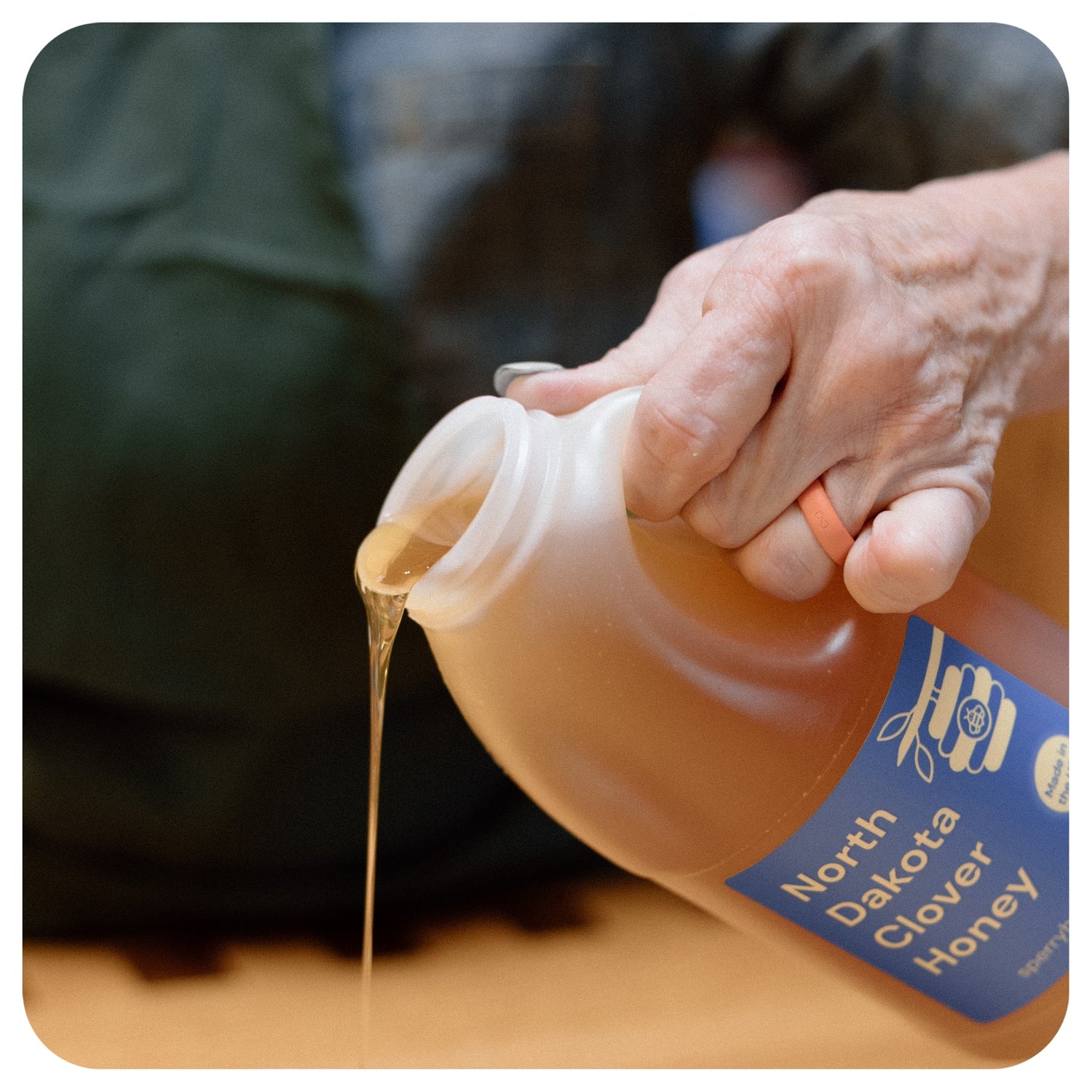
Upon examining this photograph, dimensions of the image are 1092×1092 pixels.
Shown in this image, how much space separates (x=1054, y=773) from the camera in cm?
43

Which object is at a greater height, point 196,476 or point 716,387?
point 716,387

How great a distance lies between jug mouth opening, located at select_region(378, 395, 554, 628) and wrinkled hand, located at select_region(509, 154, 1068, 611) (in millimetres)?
38

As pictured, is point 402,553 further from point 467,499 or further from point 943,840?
point 943,840

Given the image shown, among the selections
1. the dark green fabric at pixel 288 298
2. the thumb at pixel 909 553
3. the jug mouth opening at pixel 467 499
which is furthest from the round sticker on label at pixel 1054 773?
the dark green fabric at pixel 288 298

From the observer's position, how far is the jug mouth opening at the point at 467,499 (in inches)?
13.9

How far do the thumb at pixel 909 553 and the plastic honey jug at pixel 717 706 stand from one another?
0.03 meters

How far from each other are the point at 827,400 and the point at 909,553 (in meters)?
0.06

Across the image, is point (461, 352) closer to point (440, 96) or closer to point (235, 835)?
point (440, 96)

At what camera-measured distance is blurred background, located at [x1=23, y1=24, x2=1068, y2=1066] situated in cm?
59

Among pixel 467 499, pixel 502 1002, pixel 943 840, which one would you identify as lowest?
pixel 502 1002

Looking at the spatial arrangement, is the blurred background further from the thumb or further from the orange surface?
the thumb

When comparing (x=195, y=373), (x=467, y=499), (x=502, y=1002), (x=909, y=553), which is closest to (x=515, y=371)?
(x=467, y=499)

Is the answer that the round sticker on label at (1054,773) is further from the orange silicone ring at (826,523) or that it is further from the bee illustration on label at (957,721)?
the orange silicone ring at (826,523)
